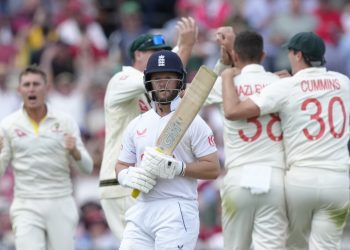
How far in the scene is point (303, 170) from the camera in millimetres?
10094

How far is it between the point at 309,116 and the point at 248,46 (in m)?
0.88

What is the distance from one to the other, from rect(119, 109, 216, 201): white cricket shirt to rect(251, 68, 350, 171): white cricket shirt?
120 centimetres

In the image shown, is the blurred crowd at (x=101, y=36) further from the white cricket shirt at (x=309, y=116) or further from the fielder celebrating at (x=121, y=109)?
the white cricket shirt at (x=309, y=116)

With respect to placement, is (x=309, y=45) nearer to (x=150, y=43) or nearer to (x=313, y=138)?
(x=313, y=138)

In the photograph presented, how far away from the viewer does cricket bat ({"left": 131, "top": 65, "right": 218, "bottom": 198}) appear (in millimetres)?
8781

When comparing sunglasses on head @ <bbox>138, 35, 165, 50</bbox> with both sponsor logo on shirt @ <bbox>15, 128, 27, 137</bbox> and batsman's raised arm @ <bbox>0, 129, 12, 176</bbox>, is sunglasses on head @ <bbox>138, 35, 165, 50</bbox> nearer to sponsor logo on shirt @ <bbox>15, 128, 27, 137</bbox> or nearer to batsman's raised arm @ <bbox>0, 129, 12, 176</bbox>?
sponsor logo on shirt @ <bbox>15, 128, 27, 137</bbox>

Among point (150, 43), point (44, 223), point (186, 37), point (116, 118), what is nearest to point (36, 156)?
point (44, 223)

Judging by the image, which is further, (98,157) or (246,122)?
(98,157)

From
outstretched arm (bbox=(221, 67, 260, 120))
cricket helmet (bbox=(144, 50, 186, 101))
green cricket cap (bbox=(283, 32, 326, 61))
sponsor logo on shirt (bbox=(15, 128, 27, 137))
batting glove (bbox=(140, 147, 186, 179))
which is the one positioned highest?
green cricket cap (bbox=(283, 32, 326, 61))

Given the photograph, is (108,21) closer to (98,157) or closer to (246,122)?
(98,157)

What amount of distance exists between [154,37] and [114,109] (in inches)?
30.0

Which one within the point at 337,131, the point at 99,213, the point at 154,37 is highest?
the point at 154,37

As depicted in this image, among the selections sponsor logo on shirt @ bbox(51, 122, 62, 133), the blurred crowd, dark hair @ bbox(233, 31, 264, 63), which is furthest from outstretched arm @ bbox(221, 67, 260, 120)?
the blurred crowd

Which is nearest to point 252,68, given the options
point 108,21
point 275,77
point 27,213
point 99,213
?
point 275,77
